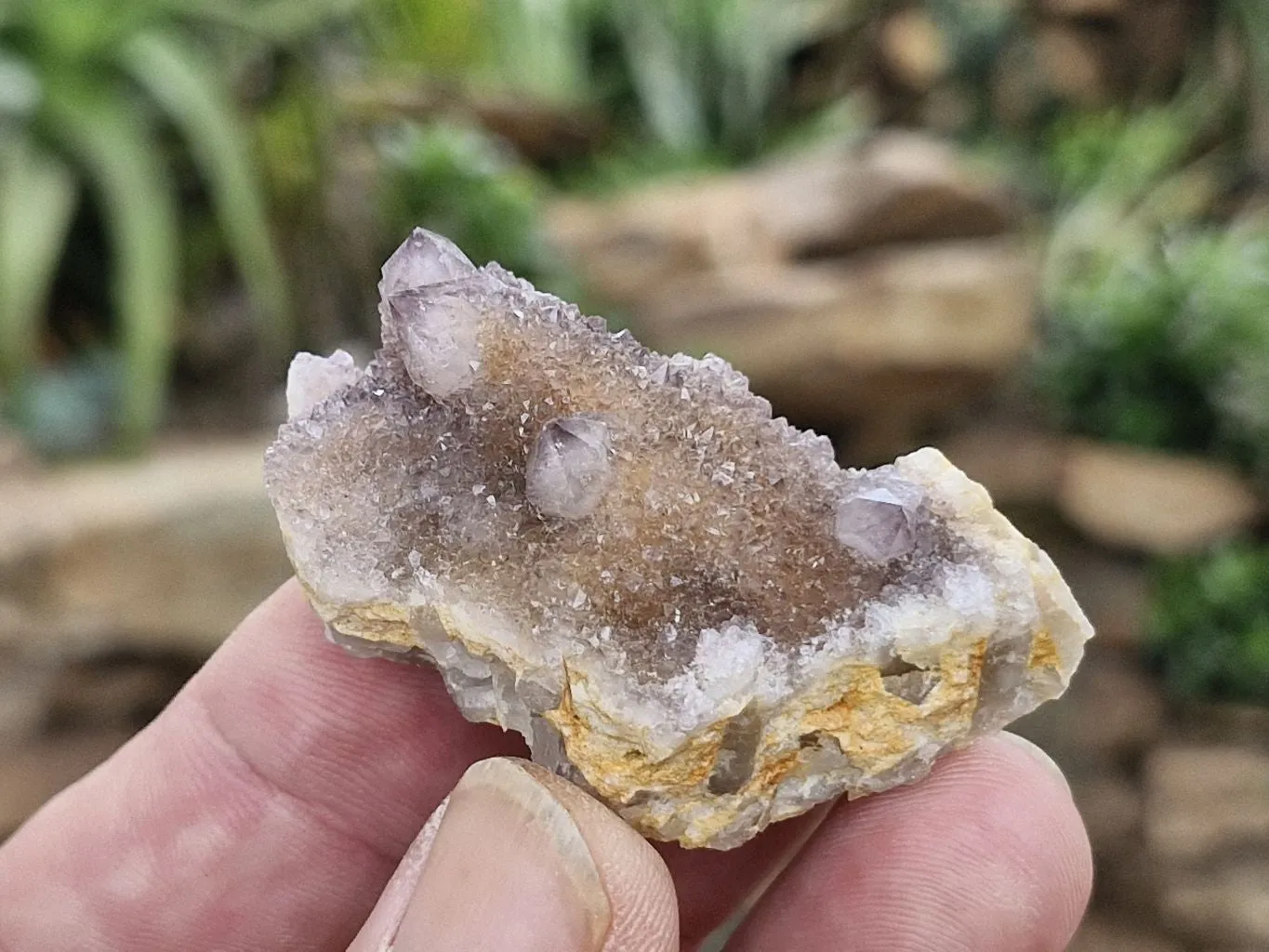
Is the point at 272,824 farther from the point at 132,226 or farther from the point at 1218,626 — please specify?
the point at 1218,626

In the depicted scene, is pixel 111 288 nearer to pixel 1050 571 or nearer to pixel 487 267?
pixel 487 267

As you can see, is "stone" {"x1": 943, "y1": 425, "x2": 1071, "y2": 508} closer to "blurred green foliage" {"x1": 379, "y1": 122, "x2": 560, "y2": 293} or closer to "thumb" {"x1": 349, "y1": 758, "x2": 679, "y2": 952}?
"blurred green foliage" {"x1": 379, "y1": 122, "x2": 560, "y2": 293}

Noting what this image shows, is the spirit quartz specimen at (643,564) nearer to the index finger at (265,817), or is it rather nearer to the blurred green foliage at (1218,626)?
the index finger at (265,817)

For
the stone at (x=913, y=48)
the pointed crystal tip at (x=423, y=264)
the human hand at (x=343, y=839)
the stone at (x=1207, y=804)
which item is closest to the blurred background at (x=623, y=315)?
the stone at (x=1207, y=804)

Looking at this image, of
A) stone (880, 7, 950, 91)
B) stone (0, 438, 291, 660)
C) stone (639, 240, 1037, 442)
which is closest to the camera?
stone (0, 438, 291, 660)

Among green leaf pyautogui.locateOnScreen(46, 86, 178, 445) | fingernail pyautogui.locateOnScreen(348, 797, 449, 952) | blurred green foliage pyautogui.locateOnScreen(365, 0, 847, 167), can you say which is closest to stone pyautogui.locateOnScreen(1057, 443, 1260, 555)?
blurred green foliage pyautogui.locateOnScreen(365, 0, 847, 167)

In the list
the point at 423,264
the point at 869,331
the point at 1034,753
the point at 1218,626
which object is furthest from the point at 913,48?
the point at 423,264
